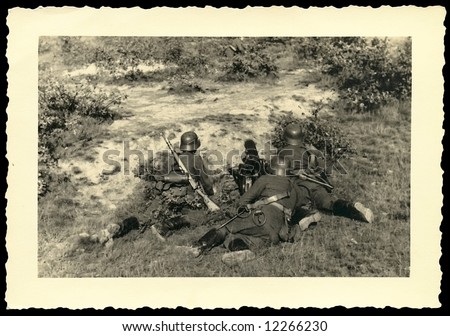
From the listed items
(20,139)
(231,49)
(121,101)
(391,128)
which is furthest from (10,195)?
(391,128)

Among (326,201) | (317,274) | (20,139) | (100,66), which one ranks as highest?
(100,66)

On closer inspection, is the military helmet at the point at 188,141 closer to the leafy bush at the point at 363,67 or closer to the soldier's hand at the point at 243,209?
the soldier's hand at the point at 243,209

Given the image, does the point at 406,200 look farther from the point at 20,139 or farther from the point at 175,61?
the point at 20,139

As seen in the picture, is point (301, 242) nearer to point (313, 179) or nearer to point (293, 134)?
point (313, 179)

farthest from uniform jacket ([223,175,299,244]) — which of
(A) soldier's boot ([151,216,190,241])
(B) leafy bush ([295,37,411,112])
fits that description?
(B) leafy bush ([295,37,411,112])

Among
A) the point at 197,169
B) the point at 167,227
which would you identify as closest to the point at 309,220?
the point at 197,169

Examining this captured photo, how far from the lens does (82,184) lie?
28.7 ft

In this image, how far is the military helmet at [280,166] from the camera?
28.8 ft

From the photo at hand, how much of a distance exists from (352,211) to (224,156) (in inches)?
68.7

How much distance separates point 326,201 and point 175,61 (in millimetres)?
2610

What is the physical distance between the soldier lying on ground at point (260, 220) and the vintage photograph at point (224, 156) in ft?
0.05

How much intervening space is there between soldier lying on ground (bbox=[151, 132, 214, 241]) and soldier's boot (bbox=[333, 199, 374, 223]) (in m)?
1.58

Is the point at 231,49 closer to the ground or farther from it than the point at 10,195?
farther from it

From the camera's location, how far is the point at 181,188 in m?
8.77
